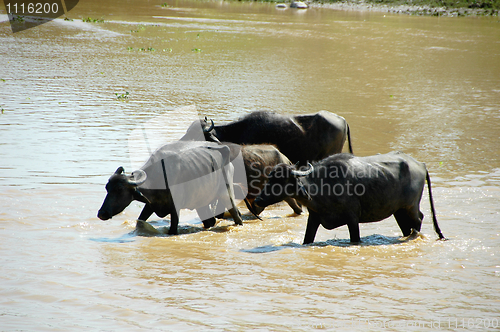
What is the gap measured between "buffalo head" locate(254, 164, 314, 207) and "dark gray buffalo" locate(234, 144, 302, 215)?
4.80ft

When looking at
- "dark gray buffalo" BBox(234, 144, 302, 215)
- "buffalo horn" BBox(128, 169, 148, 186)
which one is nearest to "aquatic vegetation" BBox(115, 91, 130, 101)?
"dark gray buffalo" BBox(234, 144, 302, 215)

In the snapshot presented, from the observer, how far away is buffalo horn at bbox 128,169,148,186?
659 cm

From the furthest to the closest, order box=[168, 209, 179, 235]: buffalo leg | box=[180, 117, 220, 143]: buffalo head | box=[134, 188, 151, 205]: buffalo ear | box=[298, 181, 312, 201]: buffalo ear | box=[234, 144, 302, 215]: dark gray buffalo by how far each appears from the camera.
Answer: box=[180, 117, 220, 143]: buffalo head
box=[234, 144, 302, 215]: dark gray buffalo
box=[168, 209, 179, 235]: buffalo leg
box=[134, 188, 151, 205]: buffalo ear
box=[298, 181, 312, 201]: buffalo ear

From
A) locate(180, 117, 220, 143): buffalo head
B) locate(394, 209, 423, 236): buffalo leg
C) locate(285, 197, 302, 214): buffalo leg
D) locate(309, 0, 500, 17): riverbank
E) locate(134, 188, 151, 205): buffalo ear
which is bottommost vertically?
locate(285, 197, 302, 214): buffalo leg

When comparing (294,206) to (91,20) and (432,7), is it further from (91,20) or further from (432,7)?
(432,7)

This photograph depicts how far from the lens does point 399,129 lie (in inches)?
527

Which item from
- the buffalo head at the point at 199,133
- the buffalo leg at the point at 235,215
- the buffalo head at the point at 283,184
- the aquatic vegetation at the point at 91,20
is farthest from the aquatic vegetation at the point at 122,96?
the aquatic vegetation at the point at 91,20

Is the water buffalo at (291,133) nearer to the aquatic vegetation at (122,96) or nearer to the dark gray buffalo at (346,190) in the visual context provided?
the dark gray buffalo at (346,190)

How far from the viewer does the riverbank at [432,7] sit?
147 feet

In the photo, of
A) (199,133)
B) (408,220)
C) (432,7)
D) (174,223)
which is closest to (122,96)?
(199,133)

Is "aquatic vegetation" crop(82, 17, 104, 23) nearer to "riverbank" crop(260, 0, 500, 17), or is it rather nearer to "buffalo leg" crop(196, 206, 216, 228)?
"riverbank" crop(260, 0, 500, 17)

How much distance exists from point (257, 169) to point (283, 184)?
1.64 m

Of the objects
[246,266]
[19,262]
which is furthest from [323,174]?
[19,262]

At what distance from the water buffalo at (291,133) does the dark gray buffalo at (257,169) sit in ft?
3.66
